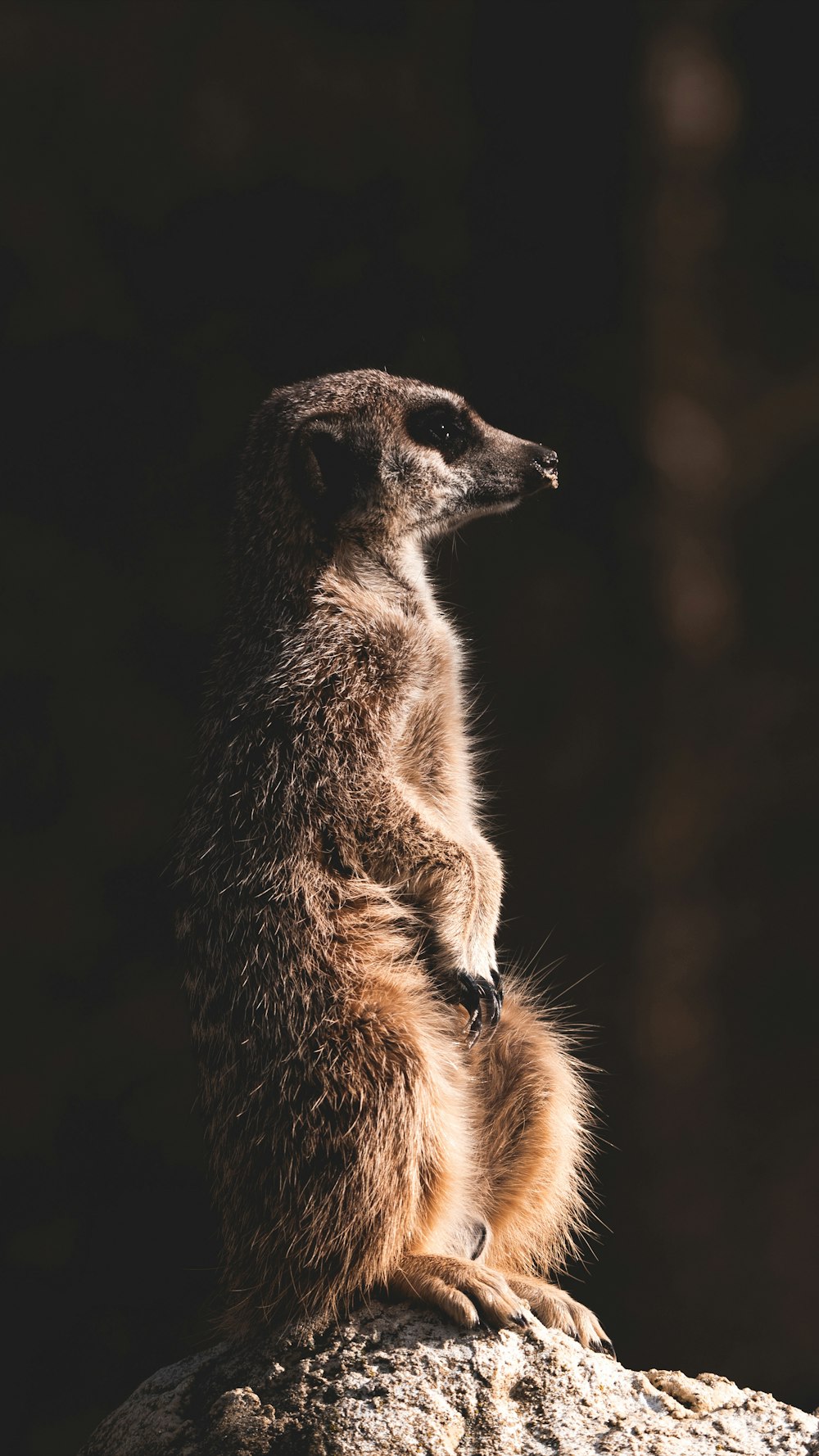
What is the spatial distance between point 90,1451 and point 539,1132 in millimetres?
586

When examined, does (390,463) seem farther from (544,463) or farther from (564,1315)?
(564,1315)

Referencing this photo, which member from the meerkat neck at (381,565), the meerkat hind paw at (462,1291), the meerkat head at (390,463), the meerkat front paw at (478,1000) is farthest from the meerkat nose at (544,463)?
the meerkat hind paw at (462,1291)

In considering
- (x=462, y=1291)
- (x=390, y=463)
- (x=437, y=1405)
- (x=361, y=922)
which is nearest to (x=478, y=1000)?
(x=361, y=922)

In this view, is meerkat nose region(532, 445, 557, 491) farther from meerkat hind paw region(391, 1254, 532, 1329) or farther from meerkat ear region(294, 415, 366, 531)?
meerkat hind paw region(391, 1254, 532, 1329)

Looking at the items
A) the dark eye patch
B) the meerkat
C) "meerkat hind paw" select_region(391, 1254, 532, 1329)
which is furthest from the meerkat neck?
"meerkat hind paw" select_region(391, 1254, 532, 1329)

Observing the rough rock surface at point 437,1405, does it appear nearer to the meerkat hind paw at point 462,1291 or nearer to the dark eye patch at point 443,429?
the meerkat hind paw at point 462,1291

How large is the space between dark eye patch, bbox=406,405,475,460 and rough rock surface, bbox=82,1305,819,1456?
1.00m

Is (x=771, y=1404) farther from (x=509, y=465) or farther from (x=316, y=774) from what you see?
(x=509, y=465)

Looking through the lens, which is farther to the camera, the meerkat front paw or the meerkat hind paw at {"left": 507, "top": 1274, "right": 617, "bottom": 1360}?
the meerkat front paw

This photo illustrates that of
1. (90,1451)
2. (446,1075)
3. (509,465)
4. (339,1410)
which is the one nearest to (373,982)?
(446,1075)

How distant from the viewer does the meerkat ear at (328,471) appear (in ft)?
5.60

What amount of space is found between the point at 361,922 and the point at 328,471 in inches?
21.9

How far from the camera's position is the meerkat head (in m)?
1.71

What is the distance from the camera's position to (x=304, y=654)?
163cm
